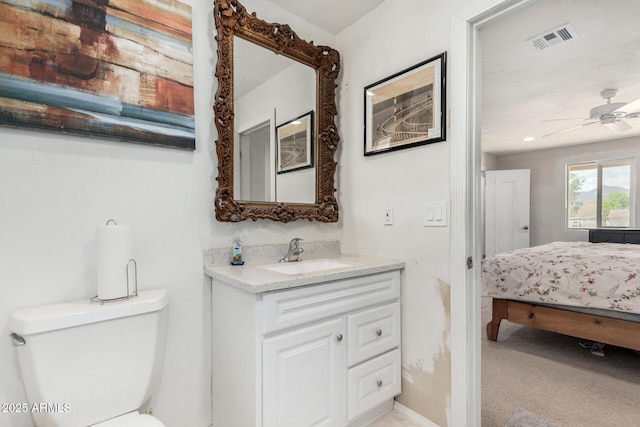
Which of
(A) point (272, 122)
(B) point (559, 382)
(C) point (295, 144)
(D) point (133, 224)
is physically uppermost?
(A) point (272, 122)

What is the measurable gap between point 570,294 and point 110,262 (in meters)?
3.04

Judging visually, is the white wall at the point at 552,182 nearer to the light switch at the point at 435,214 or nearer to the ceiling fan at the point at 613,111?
the ceiling fan at the point at 613,111

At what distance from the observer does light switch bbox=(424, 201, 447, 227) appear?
155cm

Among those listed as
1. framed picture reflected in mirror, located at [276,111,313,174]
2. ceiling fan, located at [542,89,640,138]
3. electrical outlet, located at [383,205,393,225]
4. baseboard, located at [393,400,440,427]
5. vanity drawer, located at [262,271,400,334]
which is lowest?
baseboard, located at [393,400,440,427]

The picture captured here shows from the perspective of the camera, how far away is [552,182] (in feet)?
18.5

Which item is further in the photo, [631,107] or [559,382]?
[631,107]

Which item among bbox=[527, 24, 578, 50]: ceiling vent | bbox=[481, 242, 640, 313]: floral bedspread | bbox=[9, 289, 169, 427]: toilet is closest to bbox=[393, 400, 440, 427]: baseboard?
bbox=[9, 289, 169, 427]: toilet

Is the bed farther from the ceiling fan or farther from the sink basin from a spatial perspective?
the sink basin

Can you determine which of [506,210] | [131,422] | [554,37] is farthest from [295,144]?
[506,210]

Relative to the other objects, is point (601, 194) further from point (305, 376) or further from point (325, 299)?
point (305, 376)

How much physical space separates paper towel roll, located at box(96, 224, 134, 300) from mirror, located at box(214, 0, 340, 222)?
1.61 feet

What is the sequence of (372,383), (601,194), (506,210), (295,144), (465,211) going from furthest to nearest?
(506,210)
(601,194)
(295,144)
(372,383)
(465,211)

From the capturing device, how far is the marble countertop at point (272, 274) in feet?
4.02

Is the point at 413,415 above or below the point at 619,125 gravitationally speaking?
below
